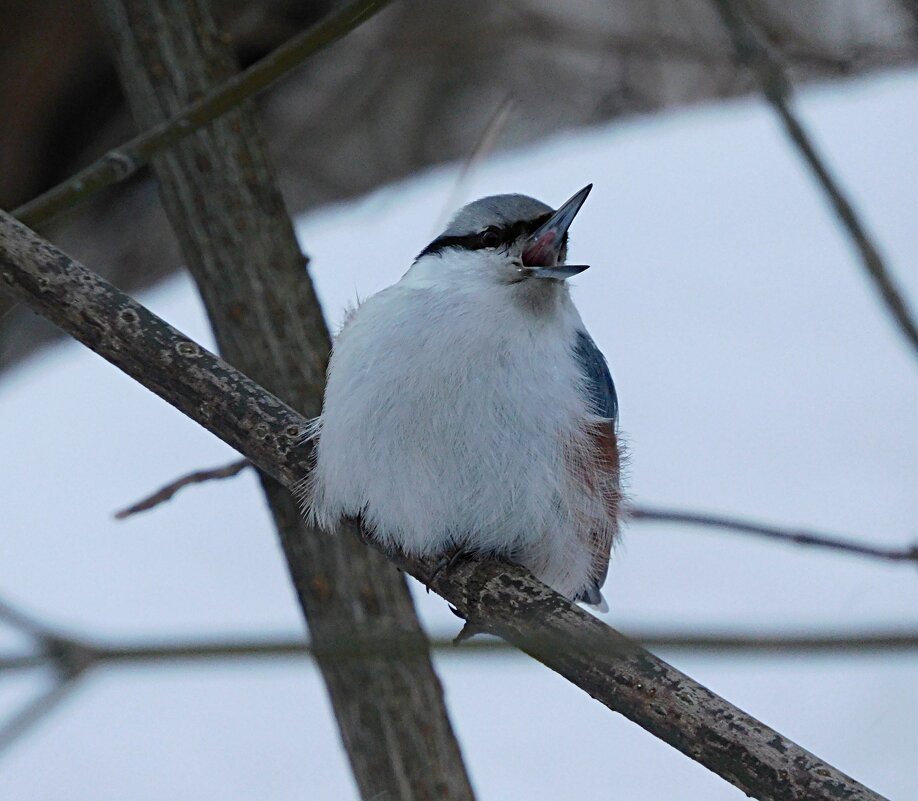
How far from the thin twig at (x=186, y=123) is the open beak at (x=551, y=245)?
50cm

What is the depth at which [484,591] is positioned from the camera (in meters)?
1.92

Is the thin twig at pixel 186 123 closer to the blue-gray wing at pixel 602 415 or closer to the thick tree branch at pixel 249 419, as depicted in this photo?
the thick tree branch at pixel 249 419

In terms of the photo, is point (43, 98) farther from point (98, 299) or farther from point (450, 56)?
point (98, 299)

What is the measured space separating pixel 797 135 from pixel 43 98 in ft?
9.02

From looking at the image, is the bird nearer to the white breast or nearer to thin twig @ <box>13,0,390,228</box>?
the white breast

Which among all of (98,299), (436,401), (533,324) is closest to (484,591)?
(436,401)

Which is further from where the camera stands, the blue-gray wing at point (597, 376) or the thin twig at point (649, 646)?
the blue-gray wing at point (597, 376)

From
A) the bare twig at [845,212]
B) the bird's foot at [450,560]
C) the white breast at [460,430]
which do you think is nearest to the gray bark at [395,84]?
the white breast at [460,430]

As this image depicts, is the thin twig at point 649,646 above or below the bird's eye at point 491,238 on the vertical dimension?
below

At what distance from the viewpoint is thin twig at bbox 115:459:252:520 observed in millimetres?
2254

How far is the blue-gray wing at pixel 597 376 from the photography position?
7.08 ft

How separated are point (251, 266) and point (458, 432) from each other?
891 mm

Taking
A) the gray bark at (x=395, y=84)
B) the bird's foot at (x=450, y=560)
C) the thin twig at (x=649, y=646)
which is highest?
the gray bark at (x=395, y=84)

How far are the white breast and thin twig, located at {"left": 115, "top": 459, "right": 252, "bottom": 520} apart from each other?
25 cm
